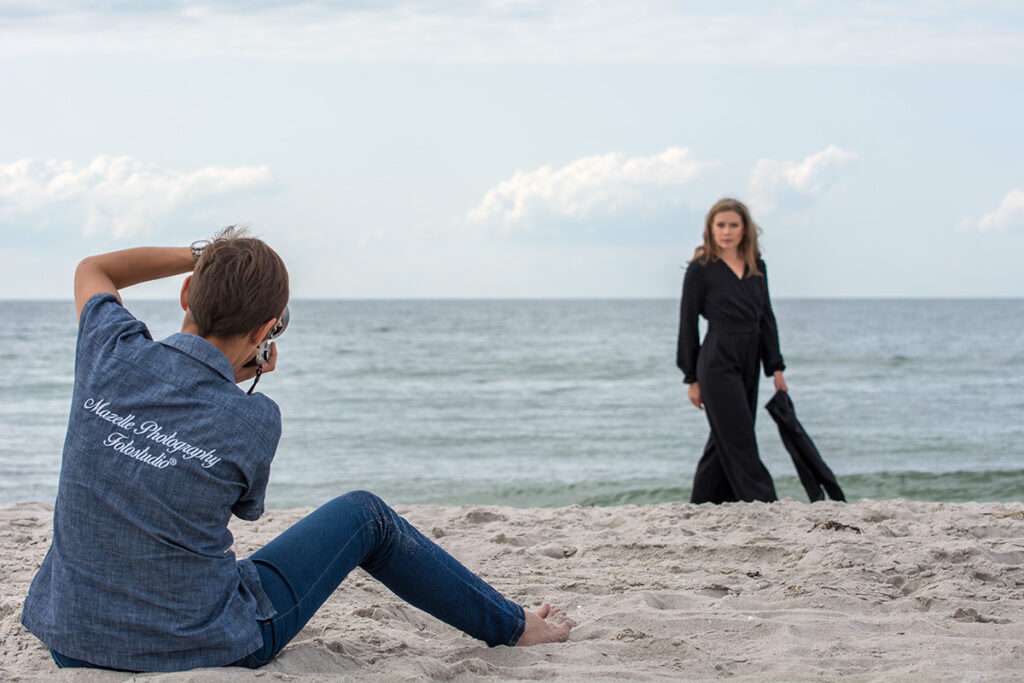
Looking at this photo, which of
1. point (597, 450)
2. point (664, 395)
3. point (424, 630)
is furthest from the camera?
point (664, 395)

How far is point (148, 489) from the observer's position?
2646mm

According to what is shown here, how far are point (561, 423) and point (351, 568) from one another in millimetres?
14747

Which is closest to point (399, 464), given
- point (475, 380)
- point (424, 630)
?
point (424, 630)

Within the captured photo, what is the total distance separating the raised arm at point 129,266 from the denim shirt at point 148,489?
0.51ft

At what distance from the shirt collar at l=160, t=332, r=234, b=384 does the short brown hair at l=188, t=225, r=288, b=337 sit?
50 mm

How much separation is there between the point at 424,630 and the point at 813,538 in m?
2.25

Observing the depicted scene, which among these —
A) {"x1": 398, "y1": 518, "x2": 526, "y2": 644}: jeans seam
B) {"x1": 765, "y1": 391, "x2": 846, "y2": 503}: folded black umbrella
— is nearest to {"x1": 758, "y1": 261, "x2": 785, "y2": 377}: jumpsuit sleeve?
{"x1": 765, "y1": 391, "x2": 846, "y2": 503}: folded black umbrella

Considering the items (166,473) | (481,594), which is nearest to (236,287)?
(166,473)

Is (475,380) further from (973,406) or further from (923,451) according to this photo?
(923,451)

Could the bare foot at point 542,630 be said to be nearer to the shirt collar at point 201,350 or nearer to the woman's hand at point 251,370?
the woman's hand at point 251,370

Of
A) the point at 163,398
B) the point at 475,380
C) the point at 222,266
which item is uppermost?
the point at 222,266

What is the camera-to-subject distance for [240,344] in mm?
2766

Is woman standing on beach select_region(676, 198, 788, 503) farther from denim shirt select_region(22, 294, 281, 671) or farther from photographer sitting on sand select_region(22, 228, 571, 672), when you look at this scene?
denim shirt select_region(22, 294, 281, 671)

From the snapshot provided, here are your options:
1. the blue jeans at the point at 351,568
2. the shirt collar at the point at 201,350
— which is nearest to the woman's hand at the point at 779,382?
the blue jeans at the point at 351,568
